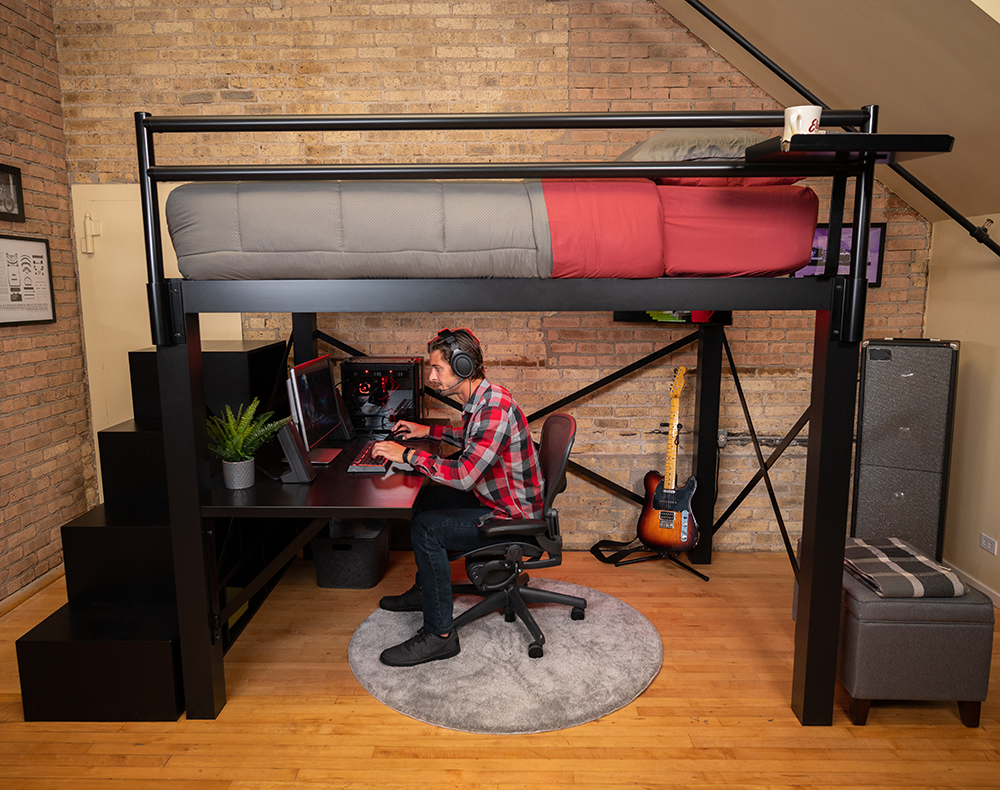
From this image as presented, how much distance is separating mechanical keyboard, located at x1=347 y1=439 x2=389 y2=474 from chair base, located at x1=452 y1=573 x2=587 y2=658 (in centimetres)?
71

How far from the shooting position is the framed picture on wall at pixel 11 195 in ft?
10.3

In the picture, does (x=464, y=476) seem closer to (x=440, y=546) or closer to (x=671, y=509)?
(x=440, y=546)

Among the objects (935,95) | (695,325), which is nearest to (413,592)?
(695,325)

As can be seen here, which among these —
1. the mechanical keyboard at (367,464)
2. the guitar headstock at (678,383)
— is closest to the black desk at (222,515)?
the mechanical keyboard at (367,464)

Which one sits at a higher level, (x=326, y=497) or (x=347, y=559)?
(x=326, y=497)

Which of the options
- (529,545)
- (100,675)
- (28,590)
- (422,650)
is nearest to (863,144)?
(529,545)

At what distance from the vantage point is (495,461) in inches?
103

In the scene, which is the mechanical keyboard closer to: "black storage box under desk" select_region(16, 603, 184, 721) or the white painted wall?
"black storage box under desk" select_region(16, 603, 184, 721)

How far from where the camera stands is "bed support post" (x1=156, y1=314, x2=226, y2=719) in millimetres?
2152

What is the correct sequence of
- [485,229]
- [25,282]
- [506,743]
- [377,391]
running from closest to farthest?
[485,229]
[506,743]
[25,282]
[377,391]

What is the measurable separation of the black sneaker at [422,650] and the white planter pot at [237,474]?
87 centimetres

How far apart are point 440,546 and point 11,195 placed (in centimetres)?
267

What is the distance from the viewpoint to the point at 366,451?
9.09 ft

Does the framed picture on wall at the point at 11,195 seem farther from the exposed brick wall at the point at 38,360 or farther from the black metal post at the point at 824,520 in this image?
the black metal post at the point at 824,520
